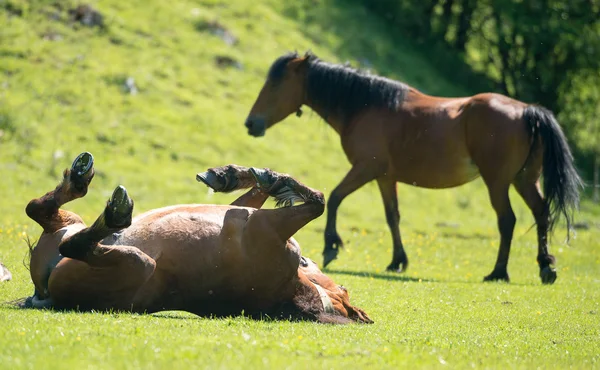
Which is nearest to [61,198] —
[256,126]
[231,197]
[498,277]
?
[498,277]

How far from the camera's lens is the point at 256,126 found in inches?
655

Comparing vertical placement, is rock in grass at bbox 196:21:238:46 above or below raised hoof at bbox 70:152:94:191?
below

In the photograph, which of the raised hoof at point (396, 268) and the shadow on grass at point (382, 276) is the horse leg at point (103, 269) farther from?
the raised hoof at point (396, 268)

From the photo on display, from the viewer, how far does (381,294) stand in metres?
11.4

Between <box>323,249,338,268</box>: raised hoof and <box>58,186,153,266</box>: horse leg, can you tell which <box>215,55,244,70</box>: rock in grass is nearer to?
<box>323,249,338,268</box>: raised hoof

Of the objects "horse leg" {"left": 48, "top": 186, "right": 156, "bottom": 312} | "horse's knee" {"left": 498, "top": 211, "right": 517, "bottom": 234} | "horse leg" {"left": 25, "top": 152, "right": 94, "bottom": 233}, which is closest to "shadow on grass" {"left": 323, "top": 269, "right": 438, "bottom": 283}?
"horse's knee" {"left": 498, "top": 211, "right": 517, "bottom": 234}

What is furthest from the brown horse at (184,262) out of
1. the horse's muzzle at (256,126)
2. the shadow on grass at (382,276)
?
the horse's muzzle at (256,126)

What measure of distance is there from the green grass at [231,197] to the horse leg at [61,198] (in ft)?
2.69

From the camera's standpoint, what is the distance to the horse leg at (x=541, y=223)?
14.3 m

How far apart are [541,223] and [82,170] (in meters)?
8.78

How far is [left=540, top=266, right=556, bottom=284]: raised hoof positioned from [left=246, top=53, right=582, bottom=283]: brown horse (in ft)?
0.05

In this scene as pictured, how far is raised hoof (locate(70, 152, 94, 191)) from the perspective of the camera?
809 cm

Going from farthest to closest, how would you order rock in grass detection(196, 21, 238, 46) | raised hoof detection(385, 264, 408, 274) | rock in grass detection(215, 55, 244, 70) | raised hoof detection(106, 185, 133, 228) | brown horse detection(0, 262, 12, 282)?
rock in grass detection(196, 21, 238, 46)
rock in grass detection(215, 55, 244, 70)
raised hoof detection(385, 264, 408, 274)
brown horse detection(0, 262, 12, 282)
raised hoof detection(106, 185, 133, 228)

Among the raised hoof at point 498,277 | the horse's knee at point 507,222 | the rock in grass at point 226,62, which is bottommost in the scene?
the rock in grass at point 226,62
